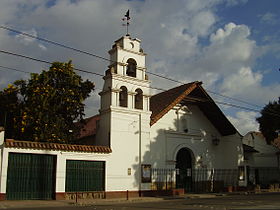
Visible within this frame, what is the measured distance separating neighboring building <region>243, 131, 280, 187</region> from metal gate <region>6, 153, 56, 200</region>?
1905cm

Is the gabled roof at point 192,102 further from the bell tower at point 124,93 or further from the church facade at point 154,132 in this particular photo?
the bell tower at point 124,93

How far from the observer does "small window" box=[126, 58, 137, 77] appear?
2431 centimetres

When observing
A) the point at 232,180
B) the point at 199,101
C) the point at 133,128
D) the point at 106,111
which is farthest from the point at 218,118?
the point at 106,111

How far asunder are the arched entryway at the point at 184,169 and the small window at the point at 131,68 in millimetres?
7154

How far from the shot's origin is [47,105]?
22406 millimetres

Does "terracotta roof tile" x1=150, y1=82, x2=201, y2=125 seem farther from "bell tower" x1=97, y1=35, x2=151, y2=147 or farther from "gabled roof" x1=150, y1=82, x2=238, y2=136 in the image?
"bell tower" x1=97, y1=35, x2=151, y2=147

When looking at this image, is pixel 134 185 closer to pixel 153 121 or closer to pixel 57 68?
pixel 153 121

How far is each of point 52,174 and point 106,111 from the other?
5.53 metres

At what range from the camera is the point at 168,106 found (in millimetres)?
24734

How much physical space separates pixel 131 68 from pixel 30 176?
10.2m

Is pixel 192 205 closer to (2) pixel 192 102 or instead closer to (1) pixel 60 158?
(1) pixel 60 158

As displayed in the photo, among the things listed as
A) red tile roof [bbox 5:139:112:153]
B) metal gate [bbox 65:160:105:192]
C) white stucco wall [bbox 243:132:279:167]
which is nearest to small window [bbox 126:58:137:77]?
red tile roof [bbox 5:139:112:153]

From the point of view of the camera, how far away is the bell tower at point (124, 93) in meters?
22.7

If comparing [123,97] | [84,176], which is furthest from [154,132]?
[84,176]
